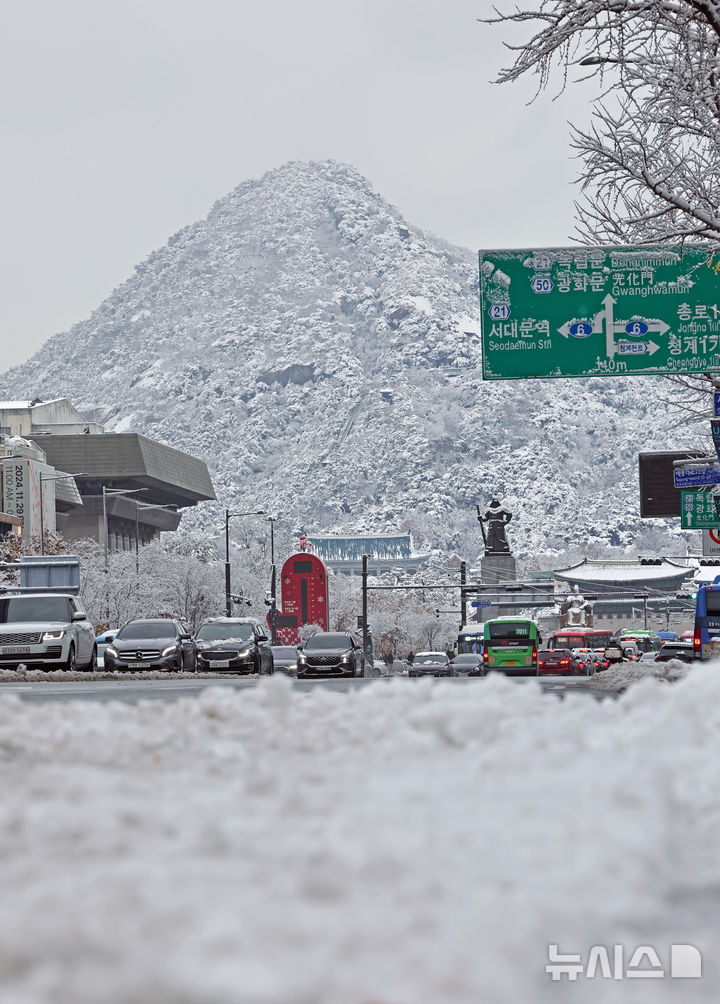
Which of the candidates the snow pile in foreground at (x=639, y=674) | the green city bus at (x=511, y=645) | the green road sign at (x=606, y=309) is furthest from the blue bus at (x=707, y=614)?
the green city bus at (x=511, y=645)

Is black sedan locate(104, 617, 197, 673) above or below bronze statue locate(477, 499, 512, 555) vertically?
below

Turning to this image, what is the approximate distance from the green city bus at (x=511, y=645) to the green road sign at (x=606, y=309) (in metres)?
37.0

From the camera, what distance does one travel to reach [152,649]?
30.7m

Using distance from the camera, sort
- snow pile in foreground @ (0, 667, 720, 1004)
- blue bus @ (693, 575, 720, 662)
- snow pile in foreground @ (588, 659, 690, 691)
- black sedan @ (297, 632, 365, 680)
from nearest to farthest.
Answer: snow pile in foreground @ (0, 667, 720, 1004), snow pile in foreground @ (588, 659, 690, 691), black sedan @ (297, 632, 365, 680), blue bus @ (693, 575, 720, 662)

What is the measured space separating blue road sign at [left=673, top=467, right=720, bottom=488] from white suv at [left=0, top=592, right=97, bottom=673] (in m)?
12.5

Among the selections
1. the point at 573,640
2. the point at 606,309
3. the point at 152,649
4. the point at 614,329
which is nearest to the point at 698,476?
the point at 614,329

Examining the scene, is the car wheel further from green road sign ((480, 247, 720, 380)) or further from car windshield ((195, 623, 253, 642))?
green road sign ((480, 247, 720, 380))

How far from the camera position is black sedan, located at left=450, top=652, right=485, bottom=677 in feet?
197

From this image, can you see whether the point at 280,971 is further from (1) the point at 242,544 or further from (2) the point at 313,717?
(1) the point at 242,544

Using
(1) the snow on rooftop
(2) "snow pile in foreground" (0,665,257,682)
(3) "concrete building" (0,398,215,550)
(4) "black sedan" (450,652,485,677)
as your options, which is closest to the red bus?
(4) "black sedan" (450,652,485,677)

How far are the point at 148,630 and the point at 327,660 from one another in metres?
6.19

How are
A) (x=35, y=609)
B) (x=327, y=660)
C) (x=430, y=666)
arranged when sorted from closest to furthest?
(x=35, y=609) → (x=327, y=660) → (x=430, y=666)

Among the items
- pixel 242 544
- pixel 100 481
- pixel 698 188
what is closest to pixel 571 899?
pixel 698 188

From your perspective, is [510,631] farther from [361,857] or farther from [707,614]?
[361,857]
